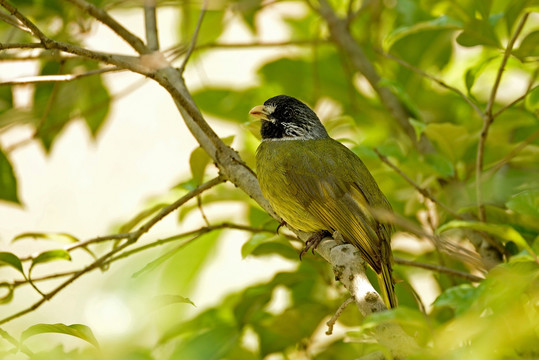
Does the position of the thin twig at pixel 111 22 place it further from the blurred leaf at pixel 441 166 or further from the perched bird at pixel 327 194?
the blurred leaf at pixel 441 166

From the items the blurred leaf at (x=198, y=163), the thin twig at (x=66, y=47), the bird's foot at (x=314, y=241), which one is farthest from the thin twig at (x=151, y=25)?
the bird's foot at (x=314, y=241)

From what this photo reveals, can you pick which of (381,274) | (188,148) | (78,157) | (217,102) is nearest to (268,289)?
(381,274)

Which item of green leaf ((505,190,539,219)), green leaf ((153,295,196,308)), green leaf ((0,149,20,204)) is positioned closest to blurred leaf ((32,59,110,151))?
green leaf ((0,149,20,204))

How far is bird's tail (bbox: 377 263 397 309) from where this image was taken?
2.33 m

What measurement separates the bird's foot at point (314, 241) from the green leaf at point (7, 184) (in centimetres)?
119

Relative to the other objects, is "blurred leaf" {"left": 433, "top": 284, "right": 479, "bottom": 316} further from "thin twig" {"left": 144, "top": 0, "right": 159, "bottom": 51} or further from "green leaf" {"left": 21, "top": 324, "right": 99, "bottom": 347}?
"thin twig" {"left": 144, "top": 0, "right": 159, "bottom": 51}

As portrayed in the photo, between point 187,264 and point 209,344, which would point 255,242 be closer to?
point 209,344

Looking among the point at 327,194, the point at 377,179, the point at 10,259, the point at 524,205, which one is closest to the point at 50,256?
the point at 10,259

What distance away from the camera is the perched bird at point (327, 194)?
2.45 m

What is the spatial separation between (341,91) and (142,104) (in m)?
3.02

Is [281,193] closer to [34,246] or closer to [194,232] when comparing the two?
[194,232]

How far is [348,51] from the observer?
334 cm

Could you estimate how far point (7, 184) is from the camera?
9.02 feet

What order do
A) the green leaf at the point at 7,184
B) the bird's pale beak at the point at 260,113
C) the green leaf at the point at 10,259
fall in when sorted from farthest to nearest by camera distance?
the bird's pale beak at the point at 260,113
the green leaf at the point at 7,184
the green leaf at the point at 10,259
